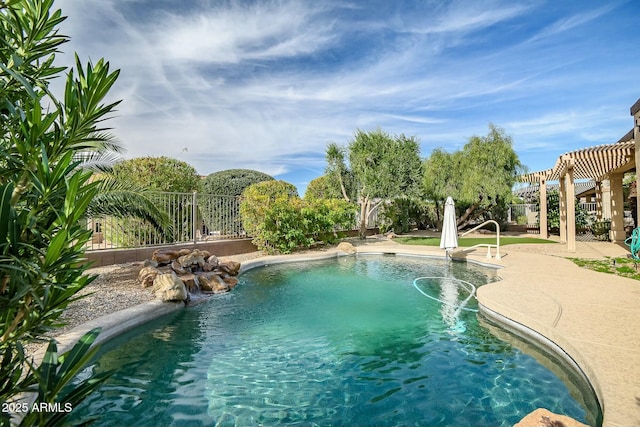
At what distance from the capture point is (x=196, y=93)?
13.8m

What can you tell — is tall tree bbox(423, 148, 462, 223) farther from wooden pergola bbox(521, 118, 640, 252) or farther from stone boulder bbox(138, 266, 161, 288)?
stone boulder bbox(138, 266, 161, 288)

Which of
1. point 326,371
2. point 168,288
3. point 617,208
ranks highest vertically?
point 617,208

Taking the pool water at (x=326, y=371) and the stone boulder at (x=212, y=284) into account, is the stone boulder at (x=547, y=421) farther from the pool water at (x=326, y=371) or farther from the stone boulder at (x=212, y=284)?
the stone boulder at (x=212, y=284)

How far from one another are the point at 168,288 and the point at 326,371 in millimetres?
4192

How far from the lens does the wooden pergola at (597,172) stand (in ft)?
35.9

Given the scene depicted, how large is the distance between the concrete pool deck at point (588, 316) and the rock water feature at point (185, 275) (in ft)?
20.7

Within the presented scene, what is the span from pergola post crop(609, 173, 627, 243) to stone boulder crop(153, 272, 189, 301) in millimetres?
18771

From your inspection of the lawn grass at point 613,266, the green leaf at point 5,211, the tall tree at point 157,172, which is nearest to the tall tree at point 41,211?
the green leaf at point 5,211

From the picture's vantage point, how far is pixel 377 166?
18.1 meters

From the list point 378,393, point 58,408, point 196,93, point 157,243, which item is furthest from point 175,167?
point 58,408

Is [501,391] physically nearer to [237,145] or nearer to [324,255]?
[324,255]

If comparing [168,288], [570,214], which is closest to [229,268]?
[168,288]

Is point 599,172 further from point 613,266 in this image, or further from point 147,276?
point 147,276

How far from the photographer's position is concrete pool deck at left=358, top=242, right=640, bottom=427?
9.54 ft
